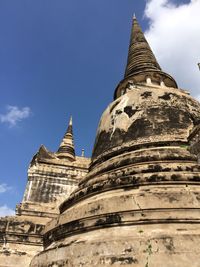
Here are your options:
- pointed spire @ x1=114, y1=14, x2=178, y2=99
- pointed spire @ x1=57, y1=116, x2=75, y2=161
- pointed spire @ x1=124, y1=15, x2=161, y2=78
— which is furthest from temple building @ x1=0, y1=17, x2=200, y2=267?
pointed spire @ x1=57, y1=116, x2=75, y2=161

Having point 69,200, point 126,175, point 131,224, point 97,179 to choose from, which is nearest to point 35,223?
point 69,200

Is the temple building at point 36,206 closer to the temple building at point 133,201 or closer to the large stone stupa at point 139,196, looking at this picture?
the temple building at point 133,201

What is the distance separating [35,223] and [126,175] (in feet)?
12.8

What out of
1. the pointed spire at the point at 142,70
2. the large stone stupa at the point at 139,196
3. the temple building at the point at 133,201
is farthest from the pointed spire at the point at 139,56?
the large stone stupa at the point at 139,196

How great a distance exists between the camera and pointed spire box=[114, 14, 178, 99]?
8953mm

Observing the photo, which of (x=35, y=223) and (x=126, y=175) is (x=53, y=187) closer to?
(x=35, y=223)

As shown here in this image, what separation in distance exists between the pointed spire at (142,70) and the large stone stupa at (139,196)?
229cm

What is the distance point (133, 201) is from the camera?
391 centimetres

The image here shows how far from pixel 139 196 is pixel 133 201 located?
0.12 metres

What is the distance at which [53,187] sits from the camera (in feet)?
35.0

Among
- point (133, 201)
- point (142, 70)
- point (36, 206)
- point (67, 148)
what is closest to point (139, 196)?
point (133, 201)

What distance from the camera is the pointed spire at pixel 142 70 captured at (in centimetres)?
895

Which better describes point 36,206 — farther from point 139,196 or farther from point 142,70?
point 139,196

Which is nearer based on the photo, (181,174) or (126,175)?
(181,174)
